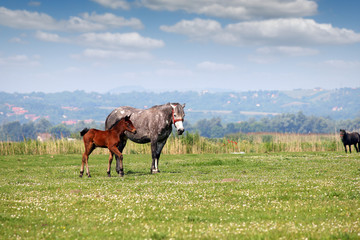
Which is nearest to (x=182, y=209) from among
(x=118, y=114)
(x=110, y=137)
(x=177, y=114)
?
(x=110, y=137)

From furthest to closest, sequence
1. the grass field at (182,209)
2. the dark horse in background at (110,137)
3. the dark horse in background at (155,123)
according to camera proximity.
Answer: the dark horse in background at (155,123)
the dark horse in background at (110,137)
the grass field at (182,209)

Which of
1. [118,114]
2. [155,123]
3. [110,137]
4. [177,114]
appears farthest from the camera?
[118,114]

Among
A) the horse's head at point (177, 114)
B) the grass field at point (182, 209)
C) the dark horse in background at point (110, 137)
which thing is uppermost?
the horse's head at point (177, 114)

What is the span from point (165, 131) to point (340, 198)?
450 inches

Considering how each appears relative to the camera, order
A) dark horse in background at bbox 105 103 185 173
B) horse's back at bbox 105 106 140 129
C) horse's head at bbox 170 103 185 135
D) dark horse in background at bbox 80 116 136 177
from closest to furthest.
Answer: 1. dark horse in background at bbox 80 116 136 177
2. horse's head at bbox 170 103 185 135
3. dark horse in background at bbox 105 103 185 173
4. horse's back at bbox 105 106 140 129

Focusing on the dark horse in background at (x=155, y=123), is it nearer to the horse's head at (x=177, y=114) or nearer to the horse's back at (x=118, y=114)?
the horse's head at (x=177, y=114)

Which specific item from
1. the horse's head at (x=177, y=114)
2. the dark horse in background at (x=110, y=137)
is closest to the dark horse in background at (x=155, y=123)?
the horse's head at (x=177, y=114)

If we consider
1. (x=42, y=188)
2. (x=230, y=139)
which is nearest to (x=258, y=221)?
(x=42, y=188)

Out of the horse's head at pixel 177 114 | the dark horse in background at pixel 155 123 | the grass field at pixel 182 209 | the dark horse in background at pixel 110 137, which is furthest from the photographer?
the dark horse in background at pixel 155 123

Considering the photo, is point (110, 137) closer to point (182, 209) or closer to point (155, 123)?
point (155, 123)

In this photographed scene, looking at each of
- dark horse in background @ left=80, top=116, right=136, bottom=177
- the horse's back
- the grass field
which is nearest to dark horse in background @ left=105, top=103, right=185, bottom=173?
the horse's back

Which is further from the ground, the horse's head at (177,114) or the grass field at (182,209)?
the horse's head at (177,114)

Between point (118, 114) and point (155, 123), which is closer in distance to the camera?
point (155, 123)

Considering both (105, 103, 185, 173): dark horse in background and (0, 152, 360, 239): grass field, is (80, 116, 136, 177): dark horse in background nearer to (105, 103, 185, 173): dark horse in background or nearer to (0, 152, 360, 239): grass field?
(105, 103, 185, 173): dark horse in background
